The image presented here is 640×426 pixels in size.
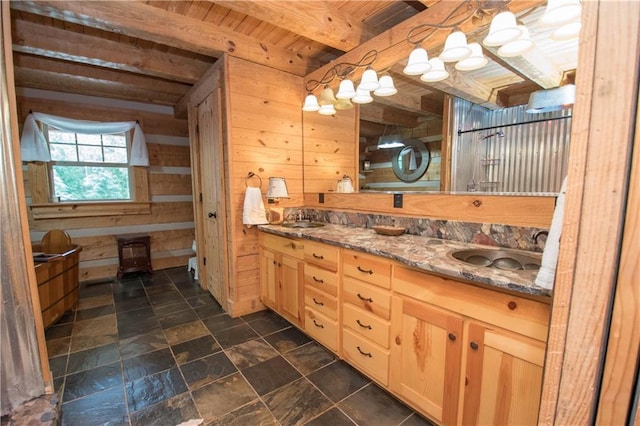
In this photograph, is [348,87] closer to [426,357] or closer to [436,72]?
[436,72]

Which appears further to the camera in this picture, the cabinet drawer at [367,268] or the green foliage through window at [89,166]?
the green foliage through window at [89,166]

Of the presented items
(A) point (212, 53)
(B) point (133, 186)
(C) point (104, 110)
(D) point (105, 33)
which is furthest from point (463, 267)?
(C) point (104, 110)

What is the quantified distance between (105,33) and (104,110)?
1.63 meters

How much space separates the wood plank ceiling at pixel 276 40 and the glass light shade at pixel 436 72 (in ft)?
0.45

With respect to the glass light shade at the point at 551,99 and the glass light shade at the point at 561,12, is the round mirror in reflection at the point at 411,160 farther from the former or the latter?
the glass light shade at the point at 561,12

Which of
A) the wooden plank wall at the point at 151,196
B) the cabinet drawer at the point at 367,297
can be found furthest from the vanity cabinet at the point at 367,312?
the wooden plank wall at the point at 151,196

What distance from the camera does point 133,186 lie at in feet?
12.8

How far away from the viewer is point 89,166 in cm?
365

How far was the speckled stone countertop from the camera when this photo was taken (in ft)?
3.28

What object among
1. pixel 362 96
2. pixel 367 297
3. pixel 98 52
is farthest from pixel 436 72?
pixel 98 52

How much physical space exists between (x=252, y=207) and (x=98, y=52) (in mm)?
1959

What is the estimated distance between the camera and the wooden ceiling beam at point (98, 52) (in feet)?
7.27

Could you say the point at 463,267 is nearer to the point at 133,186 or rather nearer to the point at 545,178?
the point at 545,178

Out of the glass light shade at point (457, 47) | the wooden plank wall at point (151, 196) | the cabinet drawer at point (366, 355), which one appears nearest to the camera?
the glass light shade at point (457, 47)
